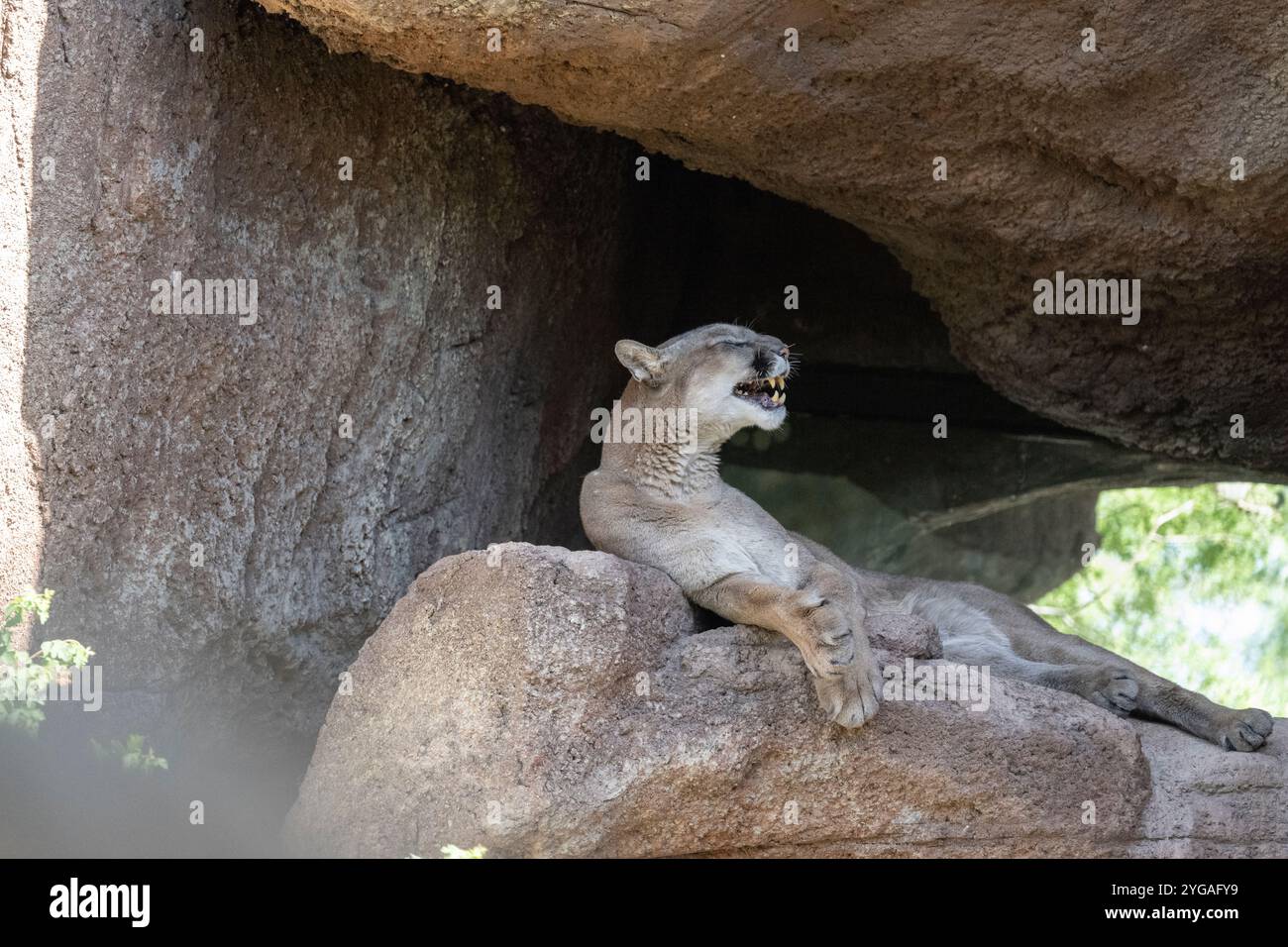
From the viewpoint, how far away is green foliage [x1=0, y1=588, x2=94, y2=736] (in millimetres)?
4336

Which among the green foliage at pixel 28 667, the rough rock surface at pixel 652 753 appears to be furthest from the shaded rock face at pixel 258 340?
the rough rock surface at pixel 652 753

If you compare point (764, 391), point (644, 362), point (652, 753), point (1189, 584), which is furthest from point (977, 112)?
point (1189, 584)

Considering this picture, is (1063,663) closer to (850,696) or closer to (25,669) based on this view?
(850,696)

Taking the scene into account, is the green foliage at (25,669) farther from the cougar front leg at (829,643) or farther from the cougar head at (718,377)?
the cougar head at (718,377)

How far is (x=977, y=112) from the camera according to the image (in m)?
5.44

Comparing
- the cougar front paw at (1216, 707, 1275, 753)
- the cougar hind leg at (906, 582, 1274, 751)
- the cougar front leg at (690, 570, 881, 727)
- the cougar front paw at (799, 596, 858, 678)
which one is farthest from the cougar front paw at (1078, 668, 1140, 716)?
the cougar front paw at (799, 596, 858, 678)

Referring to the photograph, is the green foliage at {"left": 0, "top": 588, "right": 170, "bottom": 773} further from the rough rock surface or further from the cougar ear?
the cougar ear

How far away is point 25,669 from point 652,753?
186cm

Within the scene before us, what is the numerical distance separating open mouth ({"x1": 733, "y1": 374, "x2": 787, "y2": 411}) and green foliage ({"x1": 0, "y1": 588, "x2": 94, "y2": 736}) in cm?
247

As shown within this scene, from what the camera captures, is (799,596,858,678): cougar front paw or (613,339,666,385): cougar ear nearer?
(799,596,858,678): cougar front paw

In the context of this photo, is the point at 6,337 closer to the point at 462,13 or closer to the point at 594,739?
the point at 462,13

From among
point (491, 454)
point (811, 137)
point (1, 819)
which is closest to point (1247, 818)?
point (811, 137)

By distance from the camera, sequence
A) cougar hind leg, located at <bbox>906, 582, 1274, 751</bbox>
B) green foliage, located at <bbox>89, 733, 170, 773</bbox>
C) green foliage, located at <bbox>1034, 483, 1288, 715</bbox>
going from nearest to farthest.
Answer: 1. green foliage, located at <bbox>89, 733, 170, 773</bbox>
2. cougar hind leg, located at <bbox>906, 582, 1274, 751</bbox>
3. green foliage, located at <bbox>1034, 483, 1288, 715</bbox>

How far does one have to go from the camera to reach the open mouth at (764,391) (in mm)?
5551
